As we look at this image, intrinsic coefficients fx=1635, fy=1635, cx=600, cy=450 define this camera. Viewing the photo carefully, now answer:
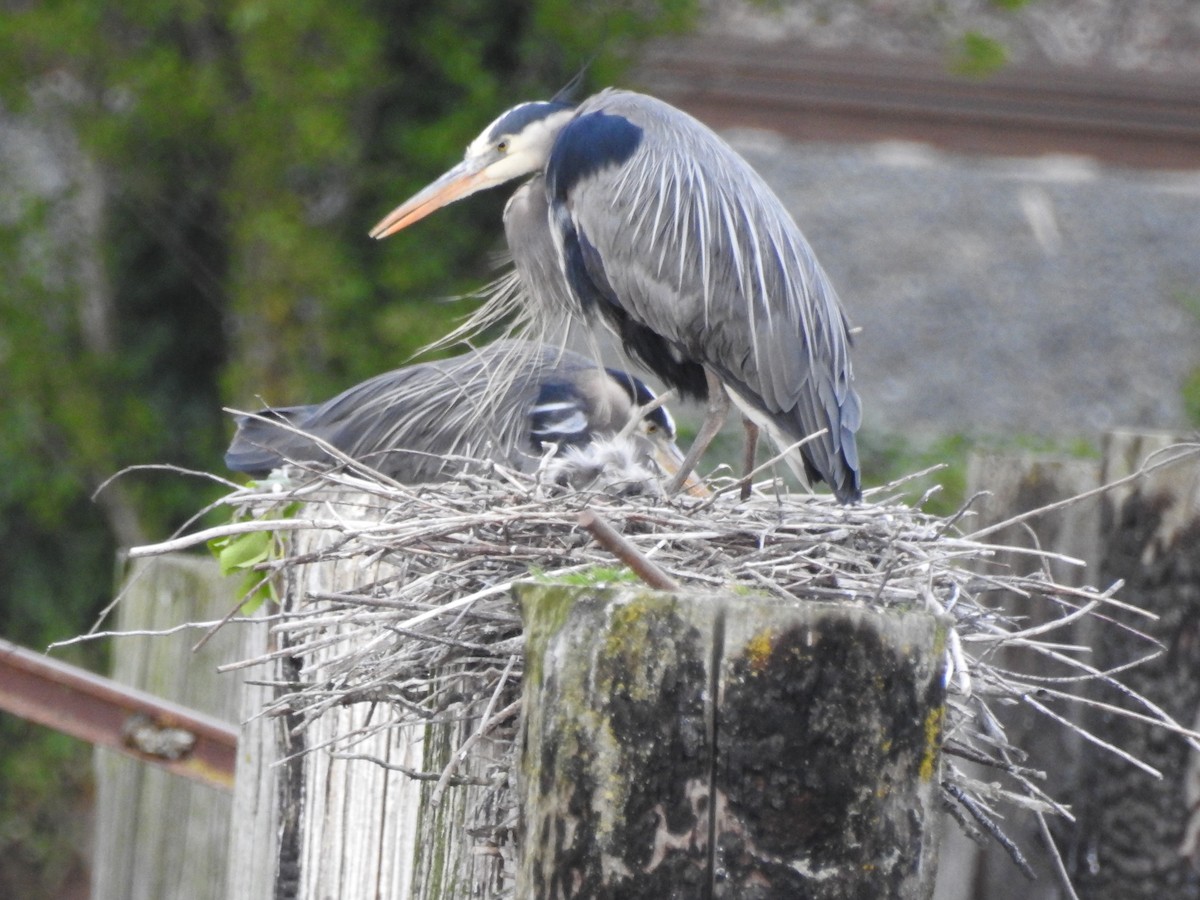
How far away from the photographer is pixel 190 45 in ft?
22.1

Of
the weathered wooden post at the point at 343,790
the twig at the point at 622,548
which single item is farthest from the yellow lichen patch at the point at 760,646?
the weathered wooden post at the point at 343,790

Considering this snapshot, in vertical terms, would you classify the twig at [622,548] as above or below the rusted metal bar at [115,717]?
above

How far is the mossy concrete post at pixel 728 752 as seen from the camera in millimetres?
1326

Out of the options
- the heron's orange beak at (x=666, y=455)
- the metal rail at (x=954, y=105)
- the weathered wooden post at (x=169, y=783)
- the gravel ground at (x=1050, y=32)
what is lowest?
the weathered wooden post at (x=169, y=783)

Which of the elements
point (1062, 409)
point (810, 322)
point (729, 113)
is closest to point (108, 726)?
point (810, 322)

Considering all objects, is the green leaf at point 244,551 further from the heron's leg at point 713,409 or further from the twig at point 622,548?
the twig at point 622,548

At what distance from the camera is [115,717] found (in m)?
3.03

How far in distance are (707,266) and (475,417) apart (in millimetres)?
620

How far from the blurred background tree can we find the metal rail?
4156 mm

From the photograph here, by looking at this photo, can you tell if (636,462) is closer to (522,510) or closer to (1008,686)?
(522,510)

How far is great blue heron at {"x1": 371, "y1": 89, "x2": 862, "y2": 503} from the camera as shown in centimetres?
349

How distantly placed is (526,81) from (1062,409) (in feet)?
13.7

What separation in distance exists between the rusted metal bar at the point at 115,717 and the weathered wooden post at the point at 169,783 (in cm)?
57

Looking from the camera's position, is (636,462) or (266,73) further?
(266,73)
